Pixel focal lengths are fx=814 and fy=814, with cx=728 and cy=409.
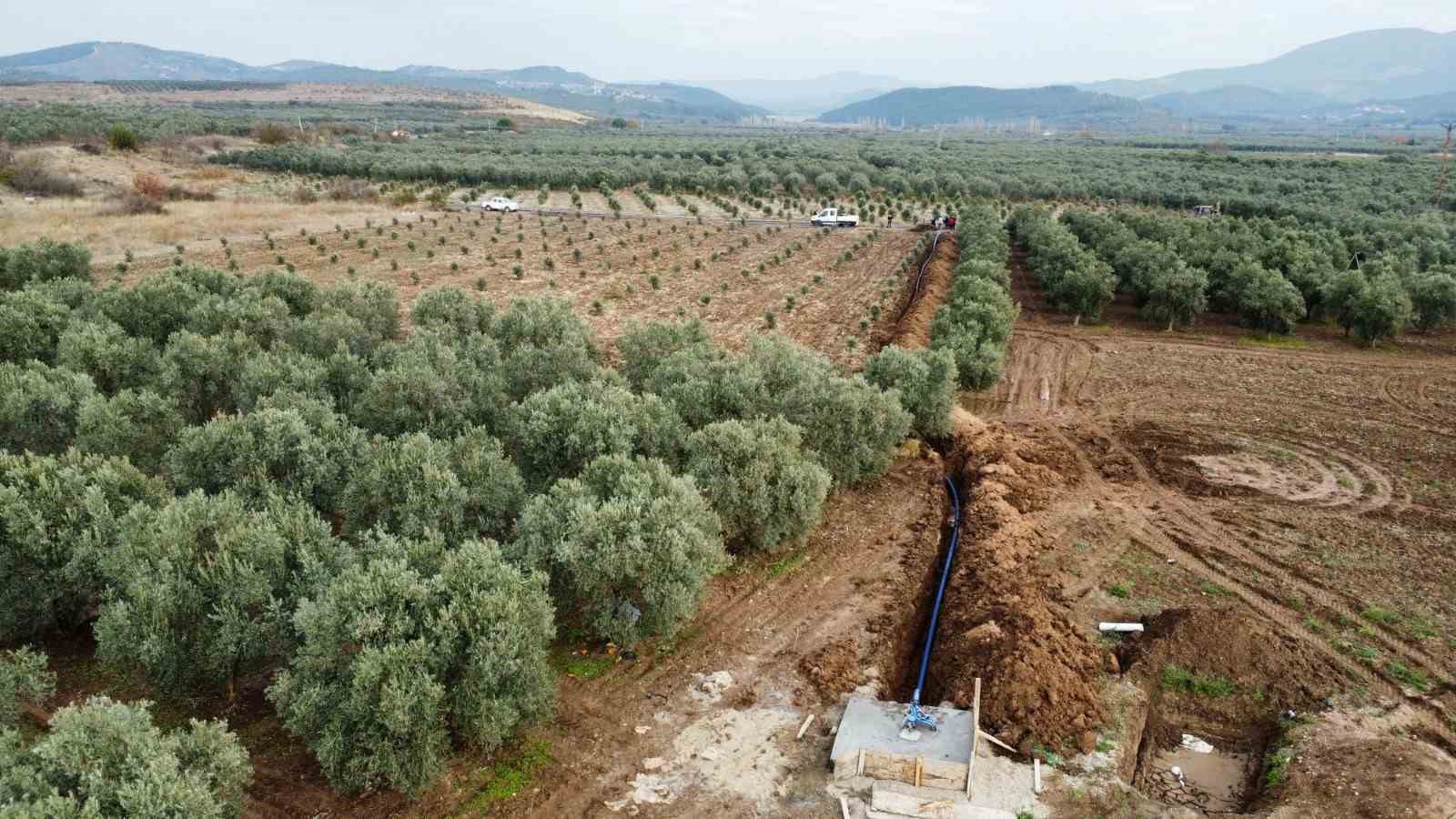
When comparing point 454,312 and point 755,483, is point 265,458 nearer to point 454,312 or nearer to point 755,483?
point 755,483

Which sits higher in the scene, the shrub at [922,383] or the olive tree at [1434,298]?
the olive tree at [1434,298]


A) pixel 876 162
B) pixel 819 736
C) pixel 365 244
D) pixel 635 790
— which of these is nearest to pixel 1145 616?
pixel 819 736

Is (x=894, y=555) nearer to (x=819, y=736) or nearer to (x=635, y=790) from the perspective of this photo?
(x=819, y=736)

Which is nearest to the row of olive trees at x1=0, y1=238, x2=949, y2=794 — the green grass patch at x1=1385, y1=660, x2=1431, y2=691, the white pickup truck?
the green grass patch at x1=1385, y1=660, x2=1431, y2=691

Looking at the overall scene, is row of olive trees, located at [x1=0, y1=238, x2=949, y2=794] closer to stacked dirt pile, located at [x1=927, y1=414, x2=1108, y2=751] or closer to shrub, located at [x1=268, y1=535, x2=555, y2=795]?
shrub, located at [x1=268, y1=535, x2=555, y2=795]

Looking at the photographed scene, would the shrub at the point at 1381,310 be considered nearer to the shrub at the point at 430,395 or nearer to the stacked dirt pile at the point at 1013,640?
the stacked dirt pile at the point at 1013,640

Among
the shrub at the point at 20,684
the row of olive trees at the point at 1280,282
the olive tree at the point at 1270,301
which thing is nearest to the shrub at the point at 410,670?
the shrub at the point at 20,684

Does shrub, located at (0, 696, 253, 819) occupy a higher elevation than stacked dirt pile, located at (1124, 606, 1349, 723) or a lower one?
higher
